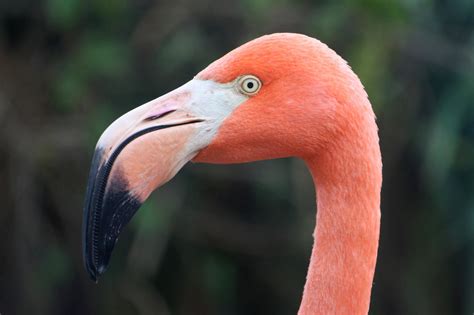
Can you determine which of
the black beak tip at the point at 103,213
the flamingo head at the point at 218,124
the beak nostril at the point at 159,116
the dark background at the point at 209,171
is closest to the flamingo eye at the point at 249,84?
the flamingo head at the point at 218,124

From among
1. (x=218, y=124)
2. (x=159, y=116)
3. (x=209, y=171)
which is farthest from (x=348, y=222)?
(x=209, y=171)

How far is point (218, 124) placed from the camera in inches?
68.0

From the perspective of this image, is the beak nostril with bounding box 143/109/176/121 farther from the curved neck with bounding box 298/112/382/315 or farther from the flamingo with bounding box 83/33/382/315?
the curved neck with bounding box 298/112/382/315

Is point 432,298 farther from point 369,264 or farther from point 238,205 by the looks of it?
point 369,264

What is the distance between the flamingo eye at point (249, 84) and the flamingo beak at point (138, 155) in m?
0.02

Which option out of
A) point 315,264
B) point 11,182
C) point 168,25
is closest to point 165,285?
point 11,182

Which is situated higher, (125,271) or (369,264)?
(369,264)

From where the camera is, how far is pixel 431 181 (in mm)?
4062

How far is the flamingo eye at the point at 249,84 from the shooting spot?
1.72 meters

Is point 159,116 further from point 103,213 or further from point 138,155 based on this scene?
point 103,213

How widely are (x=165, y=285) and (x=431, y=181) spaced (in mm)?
1580

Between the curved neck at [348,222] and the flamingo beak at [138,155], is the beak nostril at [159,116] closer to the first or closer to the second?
the flamingo beak at [138,155]

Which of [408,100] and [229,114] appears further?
[408,100]

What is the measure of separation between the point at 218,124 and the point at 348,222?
1.11ft
